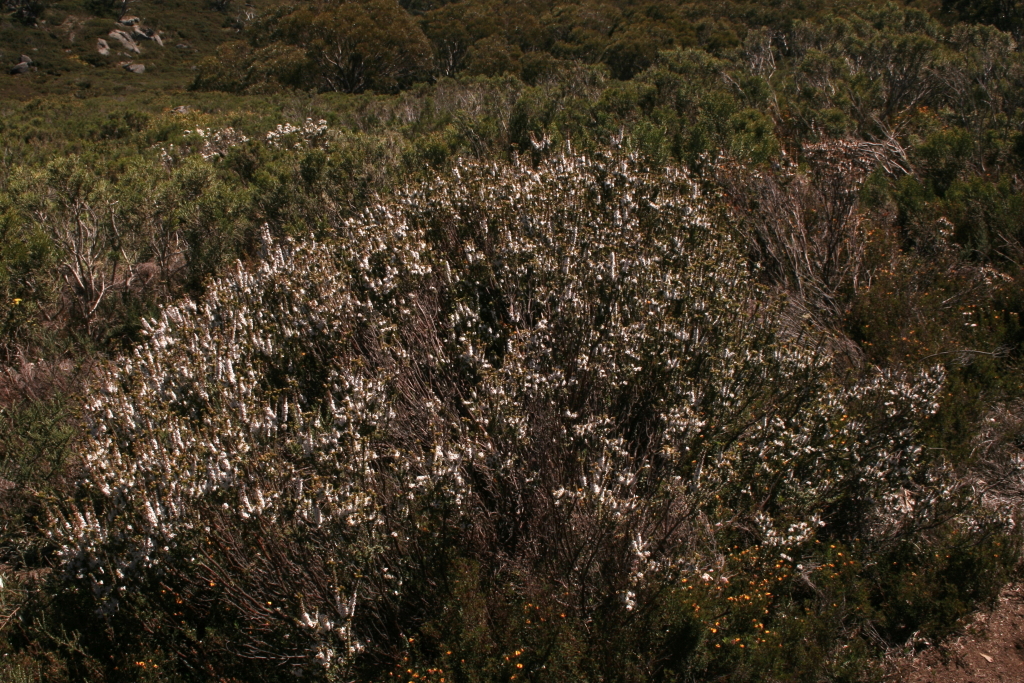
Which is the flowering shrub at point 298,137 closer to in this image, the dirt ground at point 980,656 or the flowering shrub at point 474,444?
the flowering shrub at point 474,444

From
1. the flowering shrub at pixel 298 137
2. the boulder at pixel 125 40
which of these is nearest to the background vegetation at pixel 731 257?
the flowering shrub at pixel 298 137

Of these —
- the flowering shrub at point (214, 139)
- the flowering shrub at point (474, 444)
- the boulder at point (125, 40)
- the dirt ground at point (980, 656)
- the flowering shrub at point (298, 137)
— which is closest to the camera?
the flowering shrub at point (474, 444)

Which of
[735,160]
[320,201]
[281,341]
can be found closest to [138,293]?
[320,201]

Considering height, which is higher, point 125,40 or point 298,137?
point 298,137

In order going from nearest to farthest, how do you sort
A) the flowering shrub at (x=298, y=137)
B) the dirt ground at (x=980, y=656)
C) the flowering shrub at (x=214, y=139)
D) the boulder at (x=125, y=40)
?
the dirt ground at (x=980, y=656)
the flowering shrub at (x=298, y=137)
the flowering shrub at (x=214, y=139)
the boulder at (x=125, y=40)

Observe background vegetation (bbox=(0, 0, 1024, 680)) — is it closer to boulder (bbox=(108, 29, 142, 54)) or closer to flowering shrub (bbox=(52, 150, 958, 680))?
flowering shrub (bbox=(52, 150, 958, 680))

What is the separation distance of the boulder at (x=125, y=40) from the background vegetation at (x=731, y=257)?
44752 mm

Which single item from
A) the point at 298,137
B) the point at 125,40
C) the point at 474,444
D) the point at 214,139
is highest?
the point at 474,444

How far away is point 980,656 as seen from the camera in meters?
3.83

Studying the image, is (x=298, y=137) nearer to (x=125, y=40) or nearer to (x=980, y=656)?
(x=980, y=656)

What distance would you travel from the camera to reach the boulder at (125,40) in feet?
183

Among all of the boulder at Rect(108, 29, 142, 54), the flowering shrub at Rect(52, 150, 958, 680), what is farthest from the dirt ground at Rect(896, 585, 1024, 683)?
the boulder at Rect(108, 29, 142, 54)

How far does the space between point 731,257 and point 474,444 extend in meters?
3.17

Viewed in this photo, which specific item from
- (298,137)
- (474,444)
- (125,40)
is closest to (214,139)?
(298,137)
